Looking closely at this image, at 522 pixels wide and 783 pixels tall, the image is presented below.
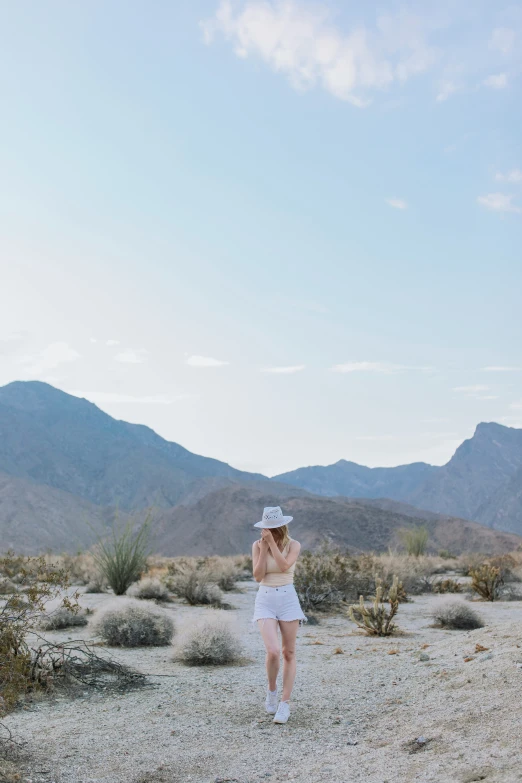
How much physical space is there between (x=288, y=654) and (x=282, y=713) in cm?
48

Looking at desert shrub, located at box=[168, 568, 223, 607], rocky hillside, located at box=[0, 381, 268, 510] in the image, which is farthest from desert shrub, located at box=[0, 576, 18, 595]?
rocky hillside, located at box=[0, 381, 268, 510]

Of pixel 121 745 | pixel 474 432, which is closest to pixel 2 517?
pixel 121 745

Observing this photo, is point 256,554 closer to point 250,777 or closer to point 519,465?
point 250,777

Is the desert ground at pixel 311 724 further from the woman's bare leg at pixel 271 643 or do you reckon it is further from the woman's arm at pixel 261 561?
the woman's arm at pixel 261 561

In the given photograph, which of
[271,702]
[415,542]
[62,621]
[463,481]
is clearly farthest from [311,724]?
[463,481]

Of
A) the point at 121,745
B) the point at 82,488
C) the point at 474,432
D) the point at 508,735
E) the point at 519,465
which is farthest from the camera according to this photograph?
the point at 474,432

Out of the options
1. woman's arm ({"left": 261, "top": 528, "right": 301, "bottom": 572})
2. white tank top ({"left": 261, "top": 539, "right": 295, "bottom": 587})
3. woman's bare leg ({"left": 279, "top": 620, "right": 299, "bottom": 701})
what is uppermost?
woman's arm ({"left": 261, "top": 528, "right": 301, "bottom": 572})

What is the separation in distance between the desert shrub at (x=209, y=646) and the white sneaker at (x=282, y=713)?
3181 mm

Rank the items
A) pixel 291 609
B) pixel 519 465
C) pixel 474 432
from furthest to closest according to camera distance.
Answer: pixel 474 432 < pixel 519 465 < pixel 291 609

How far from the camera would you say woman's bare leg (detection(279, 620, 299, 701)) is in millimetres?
6320

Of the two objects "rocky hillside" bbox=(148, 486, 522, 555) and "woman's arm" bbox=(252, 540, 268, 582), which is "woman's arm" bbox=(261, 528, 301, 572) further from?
"rocky hillside" bbox=(148, 486, 522, 555)

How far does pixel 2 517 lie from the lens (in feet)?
235

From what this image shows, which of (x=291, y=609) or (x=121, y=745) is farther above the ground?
(x=291, y=609)

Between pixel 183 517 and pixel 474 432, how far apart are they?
6595 centimetres
